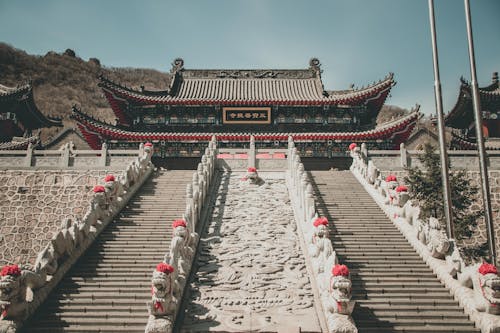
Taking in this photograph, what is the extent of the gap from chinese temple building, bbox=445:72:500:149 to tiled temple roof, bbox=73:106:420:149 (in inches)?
109

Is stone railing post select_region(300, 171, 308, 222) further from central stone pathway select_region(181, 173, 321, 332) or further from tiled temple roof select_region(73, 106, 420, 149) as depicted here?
tiled temple roof select_region(73, 106, 420, 149)

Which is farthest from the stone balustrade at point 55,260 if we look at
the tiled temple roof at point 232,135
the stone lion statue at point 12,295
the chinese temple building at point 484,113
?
the chinese temple building at point 484,113

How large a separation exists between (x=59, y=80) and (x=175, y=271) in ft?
209

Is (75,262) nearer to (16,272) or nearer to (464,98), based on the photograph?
(16,272)

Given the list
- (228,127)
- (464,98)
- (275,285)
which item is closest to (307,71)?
(228,127)

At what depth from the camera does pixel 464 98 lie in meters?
22.5

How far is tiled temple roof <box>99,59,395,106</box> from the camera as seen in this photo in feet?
79.9

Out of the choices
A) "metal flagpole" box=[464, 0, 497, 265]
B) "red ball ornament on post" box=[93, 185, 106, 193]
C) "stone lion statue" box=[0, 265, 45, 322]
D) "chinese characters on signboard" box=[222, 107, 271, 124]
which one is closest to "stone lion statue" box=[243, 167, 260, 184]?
"red ball ornament on post" box=[93, 185, 106, 193]

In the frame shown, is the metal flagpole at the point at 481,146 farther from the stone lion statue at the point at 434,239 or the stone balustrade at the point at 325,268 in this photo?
the stone balustrade at the point at 325,268

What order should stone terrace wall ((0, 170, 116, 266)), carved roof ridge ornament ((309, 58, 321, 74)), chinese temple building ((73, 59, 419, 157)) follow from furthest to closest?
1. carved roof ridge ornament ((309, 58, 321, 74))
2. chinese temple building ((73, 59, 419, 157))
3. stone terrace wall ((0, 170, 116, 266))

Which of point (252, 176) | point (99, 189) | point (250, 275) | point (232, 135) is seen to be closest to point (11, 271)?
point (99, 189)

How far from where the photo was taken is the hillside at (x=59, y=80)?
58.4 metres

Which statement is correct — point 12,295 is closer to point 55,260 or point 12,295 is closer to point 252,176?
point 55,260

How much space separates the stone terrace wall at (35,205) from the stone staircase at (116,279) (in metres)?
4.81
